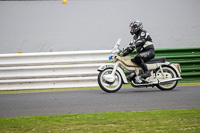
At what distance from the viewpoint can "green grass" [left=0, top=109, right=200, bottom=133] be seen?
4.93 m

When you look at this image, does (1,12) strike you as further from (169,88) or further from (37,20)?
(169,88)

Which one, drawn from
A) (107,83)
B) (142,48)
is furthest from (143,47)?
(107,83)

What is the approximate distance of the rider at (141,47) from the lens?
30.7ft

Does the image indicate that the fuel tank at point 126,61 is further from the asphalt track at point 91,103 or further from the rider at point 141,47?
the asphalt track at point 91,103

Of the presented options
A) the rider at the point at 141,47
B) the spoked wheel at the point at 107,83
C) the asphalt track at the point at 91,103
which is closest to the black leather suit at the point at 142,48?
the rider at the point at 141,47

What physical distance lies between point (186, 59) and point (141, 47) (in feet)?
7.47

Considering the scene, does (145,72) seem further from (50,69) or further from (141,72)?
(50,69)

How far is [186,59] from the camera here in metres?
11.3

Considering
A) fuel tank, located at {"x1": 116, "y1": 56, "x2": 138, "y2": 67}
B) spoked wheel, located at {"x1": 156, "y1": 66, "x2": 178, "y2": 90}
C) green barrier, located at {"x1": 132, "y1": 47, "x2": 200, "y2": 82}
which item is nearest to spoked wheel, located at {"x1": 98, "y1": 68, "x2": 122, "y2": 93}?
fuel tank, located at {"x1": 116, "y1": 56, "x2": 138, "y2": 67}

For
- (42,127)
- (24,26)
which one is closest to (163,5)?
(24,26)

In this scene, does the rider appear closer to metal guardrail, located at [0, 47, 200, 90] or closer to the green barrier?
metal guardrail, located at [0, 47, 200, 90]

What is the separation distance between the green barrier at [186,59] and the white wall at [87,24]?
99.8 inches

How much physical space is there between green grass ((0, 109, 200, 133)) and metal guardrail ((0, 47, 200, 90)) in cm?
448

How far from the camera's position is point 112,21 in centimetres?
1386
